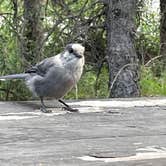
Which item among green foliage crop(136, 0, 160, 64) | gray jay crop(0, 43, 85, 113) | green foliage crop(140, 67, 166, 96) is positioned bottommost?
green foliage crop(140, 67, 166, 96)

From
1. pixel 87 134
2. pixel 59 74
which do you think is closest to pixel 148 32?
pixel 59 74

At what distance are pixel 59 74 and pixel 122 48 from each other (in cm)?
220

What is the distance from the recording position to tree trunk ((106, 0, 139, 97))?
5.99 meters

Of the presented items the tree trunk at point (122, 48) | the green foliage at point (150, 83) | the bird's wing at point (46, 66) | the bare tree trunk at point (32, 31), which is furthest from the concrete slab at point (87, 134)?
the green foliage at point (150, 83)

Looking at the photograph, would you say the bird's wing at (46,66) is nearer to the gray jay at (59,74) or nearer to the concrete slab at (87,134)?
the gray jay at (59,74)

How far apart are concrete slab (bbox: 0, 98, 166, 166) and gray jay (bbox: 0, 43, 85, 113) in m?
0.14

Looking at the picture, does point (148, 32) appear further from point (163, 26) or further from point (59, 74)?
point (59, 74)

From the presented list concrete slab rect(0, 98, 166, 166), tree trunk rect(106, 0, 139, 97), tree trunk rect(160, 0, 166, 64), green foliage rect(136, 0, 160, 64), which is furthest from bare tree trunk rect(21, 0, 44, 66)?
concrete slab rect(0, 98, 166, 166)

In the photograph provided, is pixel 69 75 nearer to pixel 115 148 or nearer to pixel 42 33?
pixel 115 148

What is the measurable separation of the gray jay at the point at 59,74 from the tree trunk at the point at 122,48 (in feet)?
6.24

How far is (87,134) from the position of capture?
2.67 m

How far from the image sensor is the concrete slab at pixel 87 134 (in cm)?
207

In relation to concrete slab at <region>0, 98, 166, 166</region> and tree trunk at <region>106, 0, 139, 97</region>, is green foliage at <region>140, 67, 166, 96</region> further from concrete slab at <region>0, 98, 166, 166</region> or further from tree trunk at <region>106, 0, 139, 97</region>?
concrete slab at <region>0, 98, 166, 166</region>

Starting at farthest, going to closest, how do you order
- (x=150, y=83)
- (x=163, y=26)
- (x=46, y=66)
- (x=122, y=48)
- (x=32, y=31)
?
Answer: (x=163, y=26)
(x=32, y=31)
(x=150, y=83)
(x=122, y=48)
(x=46, y=66)
